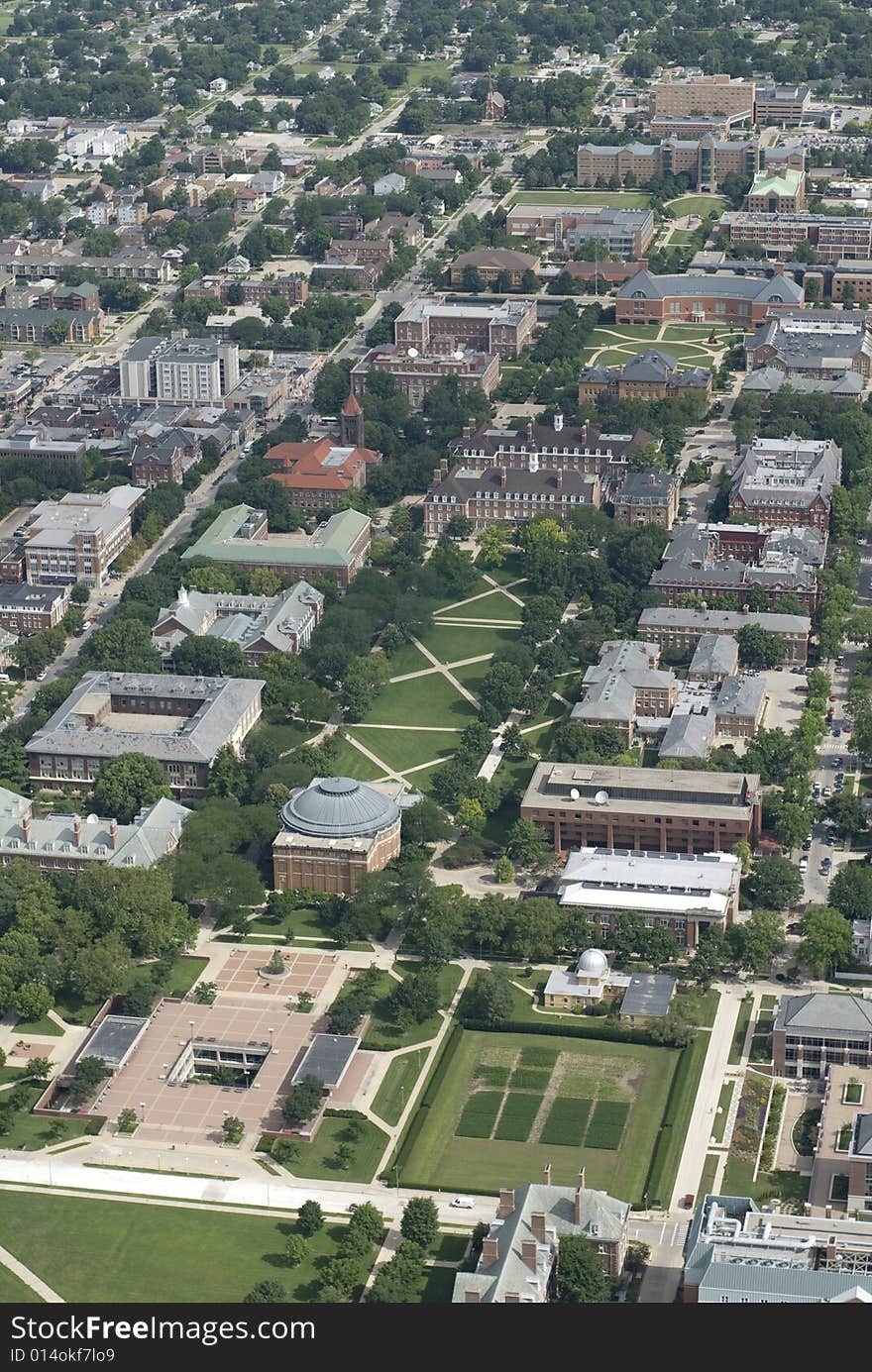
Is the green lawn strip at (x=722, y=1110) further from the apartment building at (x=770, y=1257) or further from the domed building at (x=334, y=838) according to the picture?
the domed building at (x=334, y=838)

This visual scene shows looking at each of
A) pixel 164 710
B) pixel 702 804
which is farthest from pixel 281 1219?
pixel 164 710

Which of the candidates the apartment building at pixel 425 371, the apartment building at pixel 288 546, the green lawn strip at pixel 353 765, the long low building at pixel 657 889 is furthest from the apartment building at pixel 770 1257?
the apartment building at pixel 425 371

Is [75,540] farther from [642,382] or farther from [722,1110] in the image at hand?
[722,1110]

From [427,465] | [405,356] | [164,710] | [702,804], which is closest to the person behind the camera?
[702,804]

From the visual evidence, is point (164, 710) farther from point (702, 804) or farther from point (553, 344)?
point (553, 344)

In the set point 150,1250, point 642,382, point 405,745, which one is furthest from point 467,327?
point 150,1250
